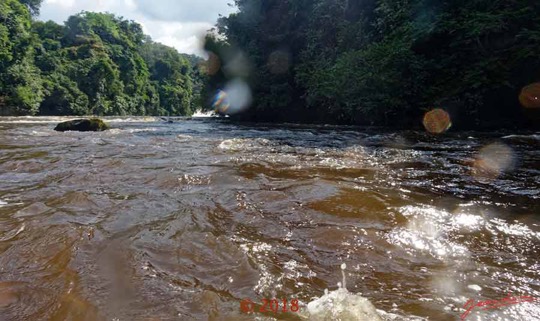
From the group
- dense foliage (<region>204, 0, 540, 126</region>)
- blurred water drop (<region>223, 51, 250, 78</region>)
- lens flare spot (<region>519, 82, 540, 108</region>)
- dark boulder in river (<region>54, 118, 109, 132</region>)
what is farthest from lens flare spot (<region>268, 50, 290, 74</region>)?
lens flare spot (<region>519, 82, 540, 108</region>)

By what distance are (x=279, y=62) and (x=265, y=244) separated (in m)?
20.1

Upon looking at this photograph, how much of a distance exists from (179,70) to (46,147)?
79503 mm

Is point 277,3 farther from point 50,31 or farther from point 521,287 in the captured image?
point 50,31

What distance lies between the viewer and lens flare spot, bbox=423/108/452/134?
11984 millimetres

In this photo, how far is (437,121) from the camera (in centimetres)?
1233

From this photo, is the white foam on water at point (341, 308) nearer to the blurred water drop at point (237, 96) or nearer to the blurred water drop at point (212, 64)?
the blurred water drop at point (237, 96)

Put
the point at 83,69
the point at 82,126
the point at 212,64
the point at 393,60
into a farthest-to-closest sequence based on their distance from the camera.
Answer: the point at 83,69, the point at 212,64, the point at 393,60, the point at 82,126

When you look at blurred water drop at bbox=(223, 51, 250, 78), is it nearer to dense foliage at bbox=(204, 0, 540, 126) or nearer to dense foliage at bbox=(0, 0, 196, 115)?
dense foliage at bbox=(204, 0, 540, 126)

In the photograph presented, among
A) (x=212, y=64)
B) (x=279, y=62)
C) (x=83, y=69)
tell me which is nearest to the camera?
(x=279, y=62)

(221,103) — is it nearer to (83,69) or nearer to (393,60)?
(393,60)

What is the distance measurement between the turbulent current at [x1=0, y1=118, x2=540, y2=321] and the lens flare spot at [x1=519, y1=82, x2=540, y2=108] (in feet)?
26.6

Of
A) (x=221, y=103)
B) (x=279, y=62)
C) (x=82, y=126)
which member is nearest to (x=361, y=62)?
(x=279, y=62)

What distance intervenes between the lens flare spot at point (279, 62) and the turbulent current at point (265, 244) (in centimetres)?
1736

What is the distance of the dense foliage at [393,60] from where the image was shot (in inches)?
429
